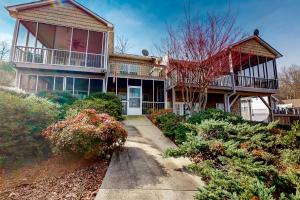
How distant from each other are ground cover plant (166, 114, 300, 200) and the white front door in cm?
864

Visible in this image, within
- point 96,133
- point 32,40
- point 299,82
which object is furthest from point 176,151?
point 299,82

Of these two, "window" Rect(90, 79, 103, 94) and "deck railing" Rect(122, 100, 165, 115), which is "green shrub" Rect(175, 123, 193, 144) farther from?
"window" Rect(90, 79, 103, 94)

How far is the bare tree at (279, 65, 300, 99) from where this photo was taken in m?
42.1

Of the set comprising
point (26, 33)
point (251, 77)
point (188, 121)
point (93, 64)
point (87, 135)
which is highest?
point (26, 33)

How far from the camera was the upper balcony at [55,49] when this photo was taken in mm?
12453

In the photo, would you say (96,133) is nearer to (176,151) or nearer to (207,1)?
(176,151)

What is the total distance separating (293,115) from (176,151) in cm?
2593

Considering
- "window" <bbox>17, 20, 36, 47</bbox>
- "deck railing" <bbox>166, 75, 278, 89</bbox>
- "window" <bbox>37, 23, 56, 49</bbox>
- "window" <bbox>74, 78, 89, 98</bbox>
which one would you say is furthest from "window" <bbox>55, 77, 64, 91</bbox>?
"deck railing" <bbox>166, 75, 278, 89</bbox>

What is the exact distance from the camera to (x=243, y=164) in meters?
3.98

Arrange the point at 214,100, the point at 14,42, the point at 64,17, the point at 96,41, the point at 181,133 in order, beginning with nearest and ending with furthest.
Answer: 1. the point at 181,133
2. the point at 14,42
3. the point at 64,17
4. the point at 96,41
5. the point at 214,100

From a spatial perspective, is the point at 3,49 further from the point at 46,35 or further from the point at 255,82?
the point at 255,82

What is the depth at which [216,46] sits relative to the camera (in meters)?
9.38

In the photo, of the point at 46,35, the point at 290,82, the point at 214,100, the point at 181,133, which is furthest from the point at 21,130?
the point at 290,82

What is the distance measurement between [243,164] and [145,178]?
2171 mm
